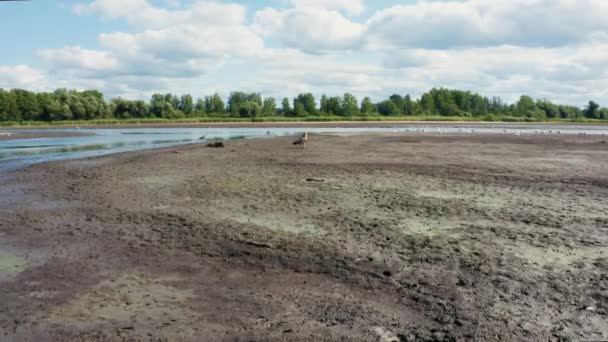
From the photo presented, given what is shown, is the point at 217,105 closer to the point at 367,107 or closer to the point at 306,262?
the point at 367,107

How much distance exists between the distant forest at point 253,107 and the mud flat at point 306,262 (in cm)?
11270

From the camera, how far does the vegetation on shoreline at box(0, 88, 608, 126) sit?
116 metres

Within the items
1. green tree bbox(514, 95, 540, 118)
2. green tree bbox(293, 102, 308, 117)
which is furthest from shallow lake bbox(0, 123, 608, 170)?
green tree bbox(514, 95, 540, 118)

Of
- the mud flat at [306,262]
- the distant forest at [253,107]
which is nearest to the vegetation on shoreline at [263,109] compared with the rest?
the distant forest at [253,107]

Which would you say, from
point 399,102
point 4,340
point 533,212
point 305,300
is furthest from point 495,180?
point 399,102

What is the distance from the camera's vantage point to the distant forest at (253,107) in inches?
4609

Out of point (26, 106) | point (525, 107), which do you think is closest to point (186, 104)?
point (26, 106)

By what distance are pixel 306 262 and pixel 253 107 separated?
131310 millimetres

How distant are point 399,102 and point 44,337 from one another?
15856cm

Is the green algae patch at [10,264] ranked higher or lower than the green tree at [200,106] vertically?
lower

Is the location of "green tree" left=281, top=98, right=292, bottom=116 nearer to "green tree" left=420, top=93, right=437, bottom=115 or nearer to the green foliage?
the green foliage

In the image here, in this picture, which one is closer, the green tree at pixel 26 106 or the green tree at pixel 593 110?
the green tree at pixel 26 106

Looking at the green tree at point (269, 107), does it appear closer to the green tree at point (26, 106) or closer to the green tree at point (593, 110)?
the green tree at point (26, 106)

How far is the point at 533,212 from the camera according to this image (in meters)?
10.5
